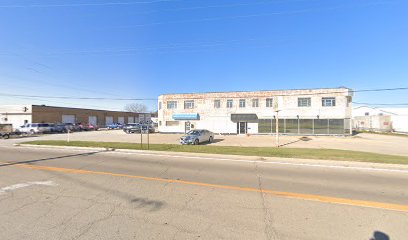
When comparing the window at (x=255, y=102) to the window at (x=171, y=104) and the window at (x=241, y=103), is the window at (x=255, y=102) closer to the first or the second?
the window at (x=241, y=103)

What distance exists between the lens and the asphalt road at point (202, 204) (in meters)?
3.71

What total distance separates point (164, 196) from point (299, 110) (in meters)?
32.9

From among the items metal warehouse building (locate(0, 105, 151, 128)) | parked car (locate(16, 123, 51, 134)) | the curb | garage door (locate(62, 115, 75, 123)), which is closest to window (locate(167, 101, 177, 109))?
metal warehouse building (locate(0, 105, 151, 128))

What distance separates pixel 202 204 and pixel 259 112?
32097mm

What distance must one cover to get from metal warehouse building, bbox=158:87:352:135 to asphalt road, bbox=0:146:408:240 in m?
26.7

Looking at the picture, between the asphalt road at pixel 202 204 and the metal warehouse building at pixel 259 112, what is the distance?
1051 inches

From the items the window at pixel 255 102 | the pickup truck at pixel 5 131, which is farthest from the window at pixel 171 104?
the pickup truck at pixel 5 131

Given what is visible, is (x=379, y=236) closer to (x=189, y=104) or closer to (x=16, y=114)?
(x=189, y=104)

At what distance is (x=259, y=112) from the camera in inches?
1399

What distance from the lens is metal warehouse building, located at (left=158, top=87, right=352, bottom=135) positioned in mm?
32562

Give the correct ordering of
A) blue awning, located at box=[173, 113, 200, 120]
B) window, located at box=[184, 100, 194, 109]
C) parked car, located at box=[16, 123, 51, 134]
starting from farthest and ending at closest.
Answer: window, located at box=[184, 100, 194, 109]
blue awning, located at box=[173, 113, 200, 120]
parked car, located at box=[16, 123, 51, 134]

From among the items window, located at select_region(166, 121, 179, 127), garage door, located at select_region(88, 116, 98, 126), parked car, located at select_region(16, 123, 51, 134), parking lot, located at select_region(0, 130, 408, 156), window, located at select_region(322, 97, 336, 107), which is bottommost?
Answer: parking lot, located at select_region(0, 130, 408, 156)

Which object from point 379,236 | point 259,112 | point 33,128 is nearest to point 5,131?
point 33,128

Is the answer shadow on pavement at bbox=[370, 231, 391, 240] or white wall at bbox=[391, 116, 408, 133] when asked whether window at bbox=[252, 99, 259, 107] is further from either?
shadow on pavement at bbox=[370, 231, 391, 240]
